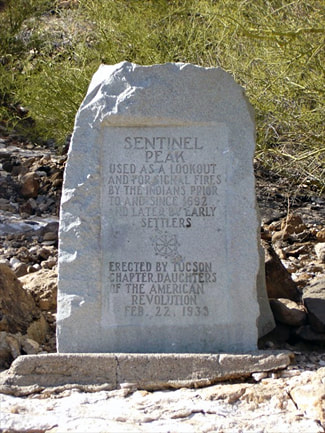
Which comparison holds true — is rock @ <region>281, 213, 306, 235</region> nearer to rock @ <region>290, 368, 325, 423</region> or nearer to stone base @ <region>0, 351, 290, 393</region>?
stone base @ <region>0, 351, 290, 393</region>

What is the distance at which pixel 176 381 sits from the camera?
15.0ft

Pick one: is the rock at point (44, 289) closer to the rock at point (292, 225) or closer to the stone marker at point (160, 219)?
the stone marker at point (160, 219)

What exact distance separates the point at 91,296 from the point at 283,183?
18.6ft

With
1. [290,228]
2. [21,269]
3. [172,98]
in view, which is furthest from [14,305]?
[290,228]

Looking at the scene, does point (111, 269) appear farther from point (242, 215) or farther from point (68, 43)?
point (68, 43)

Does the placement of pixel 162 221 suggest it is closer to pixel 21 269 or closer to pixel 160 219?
pixel 160 219

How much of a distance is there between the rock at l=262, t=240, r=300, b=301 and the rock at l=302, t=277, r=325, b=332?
0.24 metres

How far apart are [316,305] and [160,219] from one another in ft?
4.18

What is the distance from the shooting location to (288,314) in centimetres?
556

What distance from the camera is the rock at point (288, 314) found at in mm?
5555

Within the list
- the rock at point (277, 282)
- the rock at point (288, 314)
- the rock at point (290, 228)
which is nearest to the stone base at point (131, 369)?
the rock at point (288, 314)

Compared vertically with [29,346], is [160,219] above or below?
above

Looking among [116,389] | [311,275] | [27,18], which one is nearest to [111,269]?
[116,389]

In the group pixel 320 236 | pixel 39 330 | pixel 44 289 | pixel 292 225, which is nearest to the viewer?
pixel 39 330
